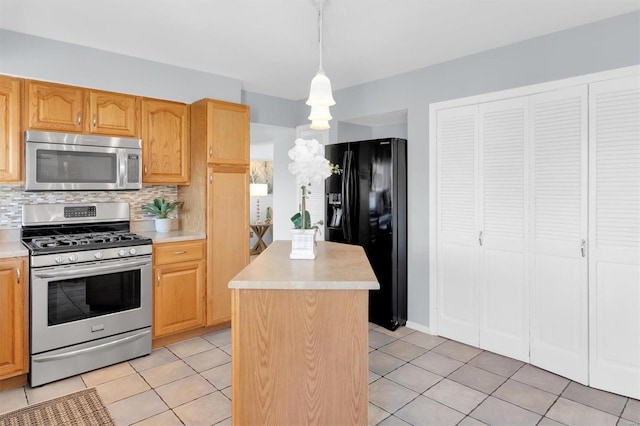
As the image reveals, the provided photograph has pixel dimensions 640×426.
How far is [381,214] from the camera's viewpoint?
378 centimetres

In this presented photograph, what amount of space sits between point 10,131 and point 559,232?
4.05 meters

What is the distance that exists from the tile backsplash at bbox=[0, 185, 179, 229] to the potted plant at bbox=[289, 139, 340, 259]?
2.14 m

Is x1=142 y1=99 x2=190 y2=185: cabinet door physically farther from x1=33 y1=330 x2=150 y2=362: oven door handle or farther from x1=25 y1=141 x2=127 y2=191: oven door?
x1=33 y1=330 x2=150 y2=362: oven door handle

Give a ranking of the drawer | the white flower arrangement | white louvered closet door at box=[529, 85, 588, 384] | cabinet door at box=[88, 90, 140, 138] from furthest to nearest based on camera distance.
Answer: the drawer < cabinet door at box=[88, 90, 140, 138] < white louvered closet door at box=[529, 85, 588, 384] < the white flower arrangement

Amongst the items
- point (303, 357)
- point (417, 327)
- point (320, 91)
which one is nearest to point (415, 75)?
point (320, 91)

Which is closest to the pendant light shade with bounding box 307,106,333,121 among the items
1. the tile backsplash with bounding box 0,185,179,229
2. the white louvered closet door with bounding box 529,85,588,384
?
the white louvered closet door with bounding box 529,85,588,384

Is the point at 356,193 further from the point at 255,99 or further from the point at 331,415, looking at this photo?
the point at 331,415

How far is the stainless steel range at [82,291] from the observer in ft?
8.70

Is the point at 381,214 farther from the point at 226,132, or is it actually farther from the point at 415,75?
the point at 226,132

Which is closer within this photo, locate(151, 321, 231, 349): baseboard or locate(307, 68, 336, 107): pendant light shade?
locate(307, 68, 336, 107): pendant light shade

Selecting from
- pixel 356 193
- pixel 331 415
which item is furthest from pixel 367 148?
pixel 331 415

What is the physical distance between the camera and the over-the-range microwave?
9.46ft

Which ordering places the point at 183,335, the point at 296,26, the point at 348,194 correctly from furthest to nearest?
the point at 348,194 < the point at 183,335 < the point at 296,26

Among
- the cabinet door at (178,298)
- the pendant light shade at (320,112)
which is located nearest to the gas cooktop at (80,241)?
the cabinet door at (178,298)
